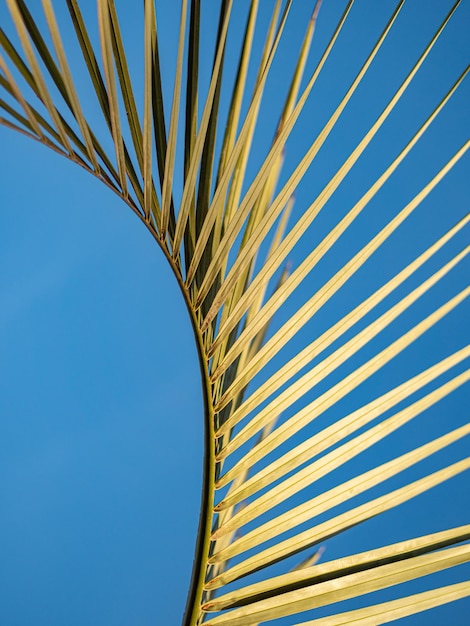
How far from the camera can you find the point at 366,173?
23.3ft

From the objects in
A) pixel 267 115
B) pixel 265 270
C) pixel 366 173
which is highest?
pixel 267 115

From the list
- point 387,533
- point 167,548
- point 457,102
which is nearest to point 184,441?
point 167,548

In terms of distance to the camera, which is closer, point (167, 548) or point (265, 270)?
point (265, 270)

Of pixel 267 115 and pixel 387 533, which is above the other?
pixel 267 115

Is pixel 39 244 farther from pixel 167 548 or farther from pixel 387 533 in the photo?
pixel 387 533

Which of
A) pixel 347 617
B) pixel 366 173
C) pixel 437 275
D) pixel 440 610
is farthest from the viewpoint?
pixel 366 173

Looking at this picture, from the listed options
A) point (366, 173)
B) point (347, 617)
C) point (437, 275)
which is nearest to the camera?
point (347, 617)

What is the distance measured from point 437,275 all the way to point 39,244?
243 inches

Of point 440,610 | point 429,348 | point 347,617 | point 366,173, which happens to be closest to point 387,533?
point 440,610

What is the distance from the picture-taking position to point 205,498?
1.09 meters

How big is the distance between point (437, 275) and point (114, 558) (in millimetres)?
6873

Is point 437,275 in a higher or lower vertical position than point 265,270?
lower

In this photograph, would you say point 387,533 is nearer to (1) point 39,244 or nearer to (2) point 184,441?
(2) point 184,441

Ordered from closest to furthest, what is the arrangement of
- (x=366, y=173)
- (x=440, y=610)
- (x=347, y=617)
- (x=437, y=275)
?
1. (x=347, y=617)
2. (x=437, y=275)
3. (x=440, y=610)
4. (x=366, y=173)
